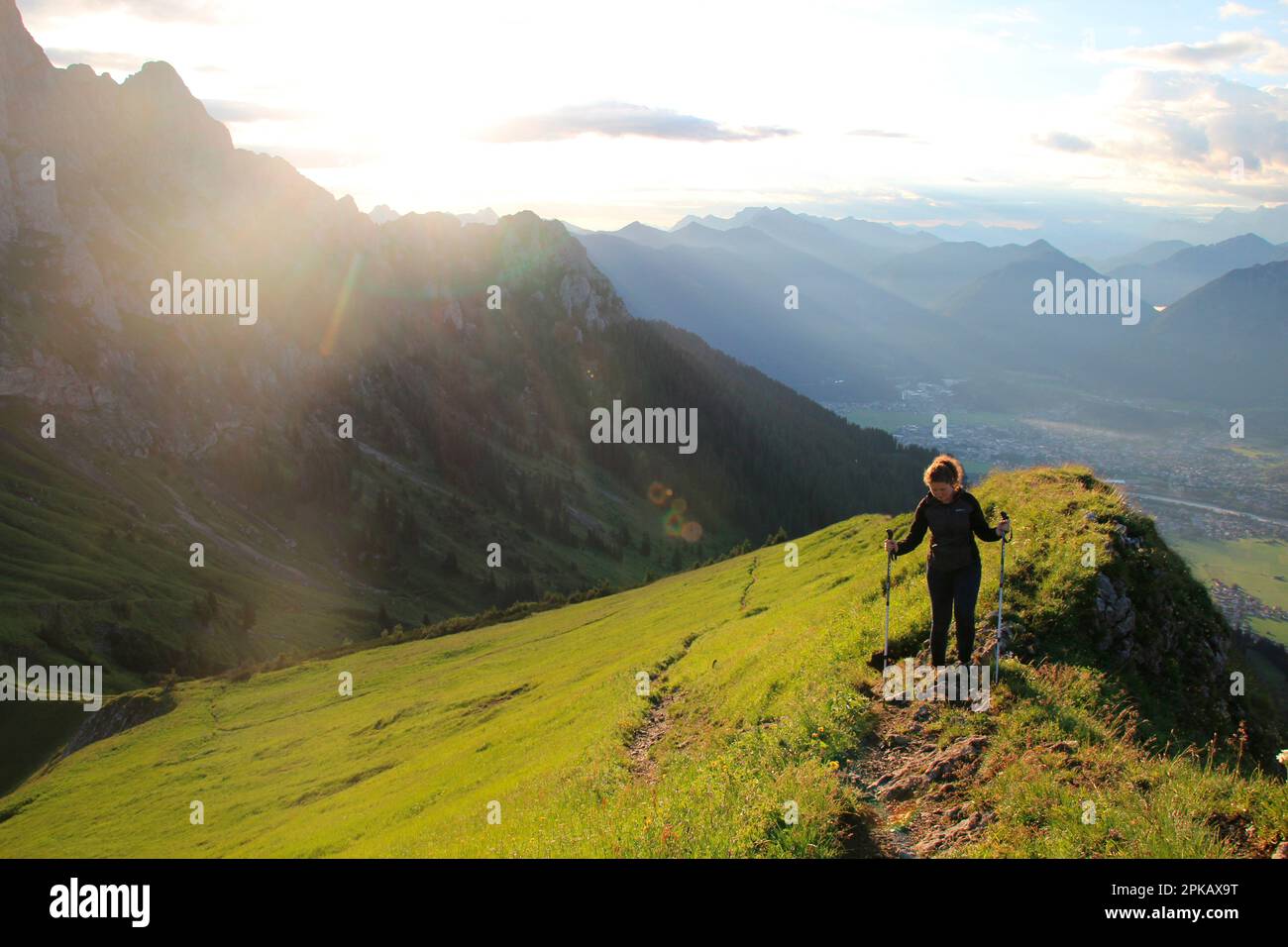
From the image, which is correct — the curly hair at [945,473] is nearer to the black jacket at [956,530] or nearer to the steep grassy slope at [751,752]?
the black jacket at [956,530]

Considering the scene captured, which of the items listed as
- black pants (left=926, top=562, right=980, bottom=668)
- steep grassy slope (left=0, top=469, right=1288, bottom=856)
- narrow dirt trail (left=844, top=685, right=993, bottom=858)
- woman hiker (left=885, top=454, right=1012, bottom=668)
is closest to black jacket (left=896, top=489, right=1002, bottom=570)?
woman hiker (left=885, top=454, right=1012, bottom=668)

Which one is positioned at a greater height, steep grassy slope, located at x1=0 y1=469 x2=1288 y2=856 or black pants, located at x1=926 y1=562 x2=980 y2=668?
black pants, located at x1=926 y1=562 x2=980 y2=668

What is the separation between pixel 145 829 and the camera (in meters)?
42.4

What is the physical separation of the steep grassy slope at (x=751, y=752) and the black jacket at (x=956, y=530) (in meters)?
2.74

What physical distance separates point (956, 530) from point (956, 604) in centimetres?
158

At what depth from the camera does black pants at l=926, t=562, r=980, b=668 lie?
15211 millimetres

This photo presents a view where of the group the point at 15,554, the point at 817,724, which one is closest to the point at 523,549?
the point at 15,554

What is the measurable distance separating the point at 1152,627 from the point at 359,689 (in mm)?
61023

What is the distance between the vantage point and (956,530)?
15.2 metres

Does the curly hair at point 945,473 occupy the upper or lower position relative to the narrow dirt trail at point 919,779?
upper

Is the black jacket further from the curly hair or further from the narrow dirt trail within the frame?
the narrow dirt trail

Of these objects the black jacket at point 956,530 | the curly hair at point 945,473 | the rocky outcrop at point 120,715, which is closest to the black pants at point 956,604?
the black jacket at point 956,530

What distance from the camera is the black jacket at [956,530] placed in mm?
15133
